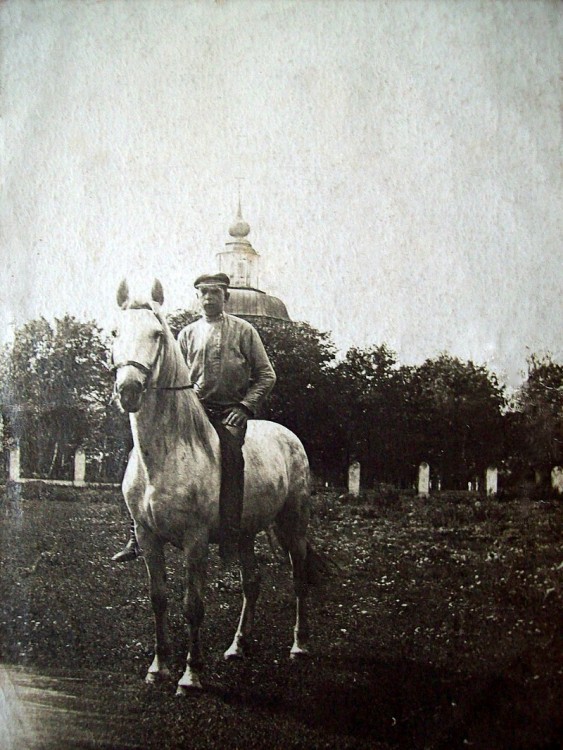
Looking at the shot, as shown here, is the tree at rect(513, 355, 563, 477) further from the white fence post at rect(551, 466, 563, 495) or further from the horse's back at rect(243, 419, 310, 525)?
the horse's back at rect(243, 419, 310, 525)

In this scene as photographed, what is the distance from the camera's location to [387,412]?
261cm

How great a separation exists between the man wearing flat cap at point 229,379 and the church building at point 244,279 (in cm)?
5

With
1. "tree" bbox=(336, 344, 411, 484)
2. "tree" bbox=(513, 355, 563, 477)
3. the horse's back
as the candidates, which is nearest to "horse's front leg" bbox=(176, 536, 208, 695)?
the horse's back

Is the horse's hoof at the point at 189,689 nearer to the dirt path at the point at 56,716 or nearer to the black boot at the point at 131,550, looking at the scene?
the dirt path at the point at 56,716

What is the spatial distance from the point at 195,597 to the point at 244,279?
40.0 inches

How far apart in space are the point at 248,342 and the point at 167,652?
100 cm

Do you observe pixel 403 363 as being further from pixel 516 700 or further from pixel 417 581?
pixel 516 700

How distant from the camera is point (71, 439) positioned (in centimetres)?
276

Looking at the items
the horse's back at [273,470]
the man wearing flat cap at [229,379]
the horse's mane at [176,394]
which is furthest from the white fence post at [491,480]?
the horse's mane at [176,394]

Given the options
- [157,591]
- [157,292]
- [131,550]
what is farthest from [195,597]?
[157,292]

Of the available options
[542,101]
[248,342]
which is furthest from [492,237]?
[248,342]

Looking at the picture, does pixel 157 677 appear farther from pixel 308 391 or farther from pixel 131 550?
pixel 308 391

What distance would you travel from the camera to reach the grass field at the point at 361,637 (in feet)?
7.86

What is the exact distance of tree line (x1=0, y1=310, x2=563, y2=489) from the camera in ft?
8.47
